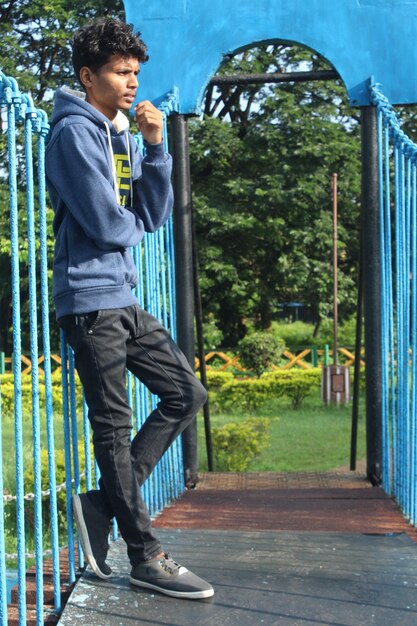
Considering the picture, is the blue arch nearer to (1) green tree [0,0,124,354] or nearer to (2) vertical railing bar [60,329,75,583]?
(2) vertical railing bar [60,329,75,583]

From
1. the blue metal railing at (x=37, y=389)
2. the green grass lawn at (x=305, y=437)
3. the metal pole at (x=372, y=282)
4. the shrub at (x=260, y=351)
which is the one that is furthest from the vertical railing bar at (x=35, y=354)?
the shrub at (x=260, y=351)

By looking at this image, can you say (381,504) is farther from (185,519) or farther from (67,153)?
(67,153)

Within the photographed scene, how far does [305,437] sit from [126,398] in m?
8.81

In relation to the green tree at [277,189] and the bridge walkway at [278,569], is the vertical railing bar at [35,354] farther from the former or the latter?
the green tree at [277,189]

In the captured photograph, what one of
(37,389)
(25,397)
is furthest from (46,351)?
(25,397)

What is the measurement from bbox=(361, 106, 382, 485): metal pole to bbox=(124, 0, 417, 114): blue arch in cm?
22

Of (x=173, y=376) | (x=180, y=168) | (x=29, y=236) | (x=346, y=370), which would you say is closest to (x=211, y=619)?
(x=173, y=376)

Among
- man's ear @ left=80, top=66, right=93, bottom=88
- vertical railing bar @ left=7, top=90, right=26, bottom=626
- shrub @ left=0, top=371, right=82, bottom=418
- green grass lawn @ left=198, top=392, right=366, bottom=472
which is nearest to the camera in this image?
vertical railing bar @ left=7, top=90, right=26, bottom=626

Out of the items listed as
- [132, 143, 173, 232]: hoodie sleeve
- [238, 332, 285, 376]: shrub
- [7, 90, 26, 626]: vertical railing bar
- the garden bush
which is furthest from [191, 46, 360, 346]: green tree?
[7, 90, 26, 626]: vertical railing bar

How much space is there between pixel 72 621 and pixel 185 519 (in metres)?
1.62

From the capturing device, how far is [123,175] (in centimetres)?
251

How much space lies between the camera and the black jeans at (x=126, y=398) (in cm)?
238

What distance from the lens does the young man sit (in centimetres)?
233

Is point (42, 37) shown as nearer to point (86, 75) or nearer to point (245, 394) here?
point (245, 394)
